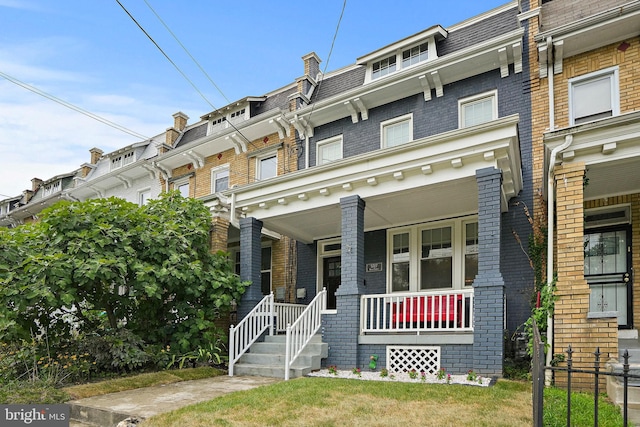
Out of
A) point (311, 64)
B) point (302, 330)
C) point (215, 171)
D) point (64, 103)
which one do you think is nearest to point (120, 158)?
point (215, 171)

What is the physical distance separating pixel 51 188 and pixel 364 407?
24.2m

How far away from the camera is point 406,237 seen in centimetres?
1165

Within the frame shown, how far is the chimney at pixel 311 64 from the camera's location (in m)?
14.8

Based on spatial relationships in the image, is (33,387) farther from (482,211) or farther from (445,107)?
(445,107)

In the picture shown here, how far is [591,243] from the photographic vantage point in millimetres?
9508

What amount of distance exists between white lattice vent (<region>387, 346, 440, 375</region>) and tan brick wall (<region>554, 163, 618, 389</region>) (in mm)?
1922

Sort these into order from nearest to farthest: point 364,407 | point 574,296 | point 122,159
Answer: point 364,407 → point 574,296 → point 122,159

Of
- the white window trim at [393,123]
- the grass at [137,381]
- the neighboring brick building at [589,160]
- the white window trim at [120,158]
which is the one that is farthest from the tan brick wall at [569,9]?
the white window trim at [120,158]

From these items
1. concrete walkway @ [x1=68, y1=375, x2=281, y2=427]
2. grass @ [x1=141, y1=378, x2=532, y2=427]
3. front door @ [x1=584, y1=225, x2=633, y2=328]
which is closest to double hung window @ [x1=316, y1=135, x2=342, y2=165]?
front door @ [x1=584, y1=225, x2=633, y2=328]

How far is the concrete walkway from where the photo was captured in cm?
598

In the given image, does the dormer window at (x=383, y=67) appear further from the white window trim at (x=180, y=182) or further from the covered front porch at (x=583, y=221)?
the white window trim at (x=180, y=182)

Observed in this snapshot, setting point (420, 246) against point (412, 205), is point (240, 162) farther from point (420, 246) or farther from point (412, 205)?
point (412, 205)

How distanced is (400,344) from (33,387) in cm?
585

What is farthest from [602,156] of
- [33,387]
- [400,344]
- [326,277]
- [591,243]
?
[33,387]
